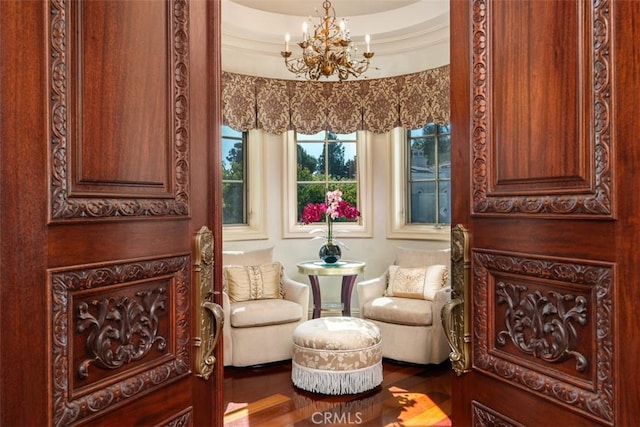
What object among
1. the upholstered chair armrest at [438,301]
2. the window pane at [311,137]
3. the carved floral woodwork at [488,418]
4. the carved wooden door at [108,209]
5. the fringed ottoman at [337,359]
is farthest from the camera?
the window pane at [311,137]

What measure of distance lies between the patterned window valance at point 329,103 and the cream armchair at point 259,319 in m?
1.51

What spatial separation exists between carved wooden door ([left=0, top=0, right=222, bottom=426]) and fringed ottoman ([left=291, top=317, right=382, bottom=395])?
2117 millimetres

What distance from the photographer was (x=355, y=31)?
4.93 metres

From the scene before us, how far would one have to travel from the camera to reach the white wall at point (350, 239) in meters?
5.18

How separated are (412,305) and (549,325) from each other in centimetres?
308

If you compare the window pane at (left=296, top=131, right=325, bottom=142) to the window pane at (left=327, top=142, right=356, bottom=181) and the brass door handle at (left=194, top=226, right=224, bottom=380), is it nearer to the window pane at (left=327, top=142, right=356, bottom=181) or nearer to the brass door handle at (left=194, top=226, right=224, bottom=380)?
the window pane at (left=327, top=142, right=356, bottom=181)

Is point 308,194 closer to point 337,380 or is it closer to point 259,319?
point 259,319

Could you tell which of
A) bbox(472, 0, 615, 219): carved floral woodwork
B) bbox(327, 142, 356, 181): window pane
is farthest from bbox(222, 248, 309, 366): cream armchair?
bbox(472, 0, 615, 219): carved floral woodwork

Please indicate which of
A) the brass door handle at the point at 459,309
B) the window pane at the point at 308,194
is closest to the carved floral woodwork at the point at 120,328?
the brass door handle at the point at 459,309

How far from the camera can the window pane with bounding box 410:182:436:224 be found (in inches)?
196

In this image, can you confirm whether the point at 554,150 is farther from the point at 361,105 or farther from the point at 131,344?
the point at 361,105

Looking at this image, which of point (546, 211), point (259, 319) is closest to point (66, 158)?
point (546, 211)

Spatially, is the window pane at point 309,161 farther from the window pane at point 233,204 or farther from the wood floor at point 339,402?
the wood floor at point 339,402

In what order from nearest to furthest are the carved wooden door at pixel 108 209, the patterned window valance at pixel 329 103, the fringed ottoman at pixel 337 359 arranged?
the carved wooden door at pixel 108 209 → the fringed ottoman at pixel 337 359 → the patterned window valance at pixel 329 103
